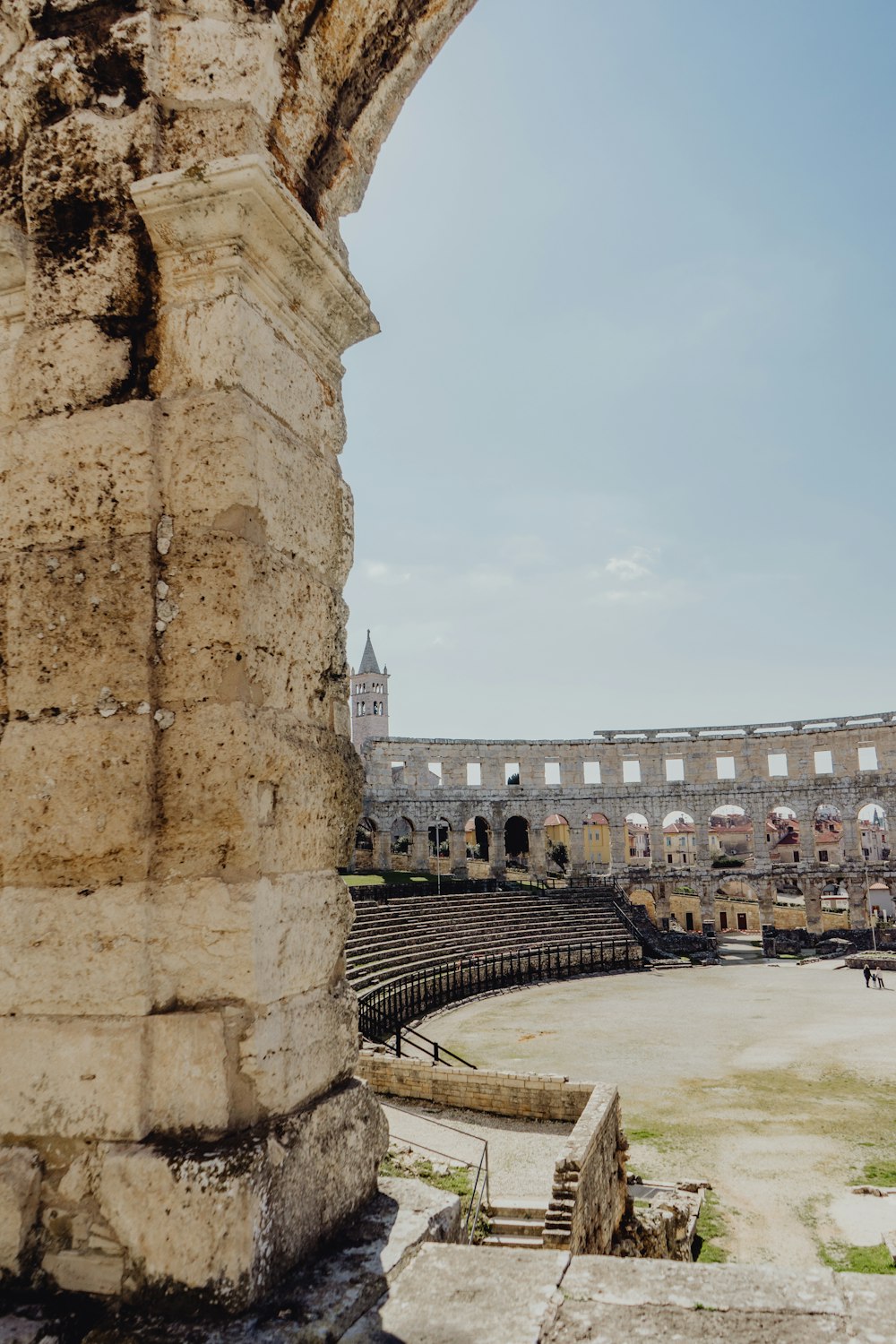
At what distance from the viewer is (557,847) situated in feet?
167

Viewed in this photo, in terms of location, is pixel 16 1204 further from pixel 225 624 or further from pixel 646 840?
pixel 646 840

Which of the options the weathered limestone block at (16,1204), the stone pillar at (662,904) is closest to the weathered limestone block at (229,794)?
the weathered limestone block at (16,1204)

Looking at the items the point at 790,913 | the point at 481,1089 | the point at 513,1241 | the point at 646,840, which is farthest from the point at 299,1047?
the point at 646,840

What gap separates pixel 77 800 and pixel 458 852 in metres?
34.2

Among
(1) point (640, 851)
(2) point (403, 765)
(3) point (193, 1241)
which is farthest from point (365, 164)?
(1) point (640, 851)

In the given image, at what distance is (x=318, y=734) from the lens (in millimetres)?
2117

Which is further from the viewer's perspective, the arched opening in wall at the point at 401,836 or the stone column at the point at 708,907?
the arched opening in wall at the point at 401,836

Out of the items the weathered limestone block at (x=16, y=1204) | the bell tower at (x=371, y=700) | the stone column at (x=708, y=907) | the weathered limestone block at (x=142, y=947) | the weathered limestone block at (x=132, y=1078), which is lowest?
the stone column at (x=708, y=907)

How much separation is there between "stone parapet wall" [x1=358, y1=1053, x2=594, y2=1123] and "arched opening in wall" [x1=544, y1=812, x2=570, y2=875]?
3590 cm

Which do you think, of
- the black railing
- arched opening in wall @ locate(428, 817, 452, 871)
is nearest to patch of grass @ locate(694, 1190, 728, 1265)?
the black railing

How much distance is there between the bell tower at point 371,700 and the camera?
53375 millimetres

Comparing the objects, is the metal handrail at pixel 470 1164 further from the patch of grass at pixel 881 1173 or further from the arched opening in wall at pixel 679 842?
the arched opening in wall at pixel 679 842

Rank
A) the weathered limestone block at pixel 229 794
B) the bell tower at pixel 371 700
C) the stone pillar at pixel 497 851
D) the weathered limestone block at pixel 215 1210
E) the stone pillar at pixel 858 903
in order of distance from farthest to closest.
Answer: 1. the bell tower at pixel 371 700
2. the stone pillar at pixel 497 851
3. the stone pillar at pixel 858 903
4. the weathered limestone block at pixel 229 794
5. the weathered limestone block at pixel 215 1210

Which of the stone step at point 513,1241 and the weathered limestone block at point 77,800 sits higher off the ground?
the weathered limestone block at point 77,800
